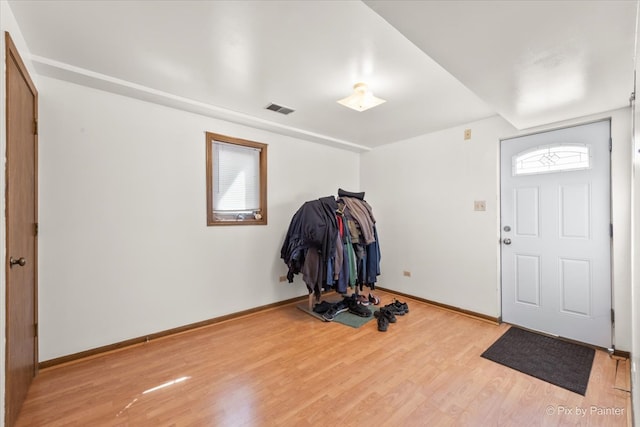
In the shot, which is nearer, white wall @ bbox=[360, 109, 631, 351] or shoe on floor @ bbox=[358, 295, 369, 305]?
white wall @ bbox=[360, 109, 631, 351]

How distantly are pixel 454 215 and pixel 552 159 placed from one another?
1.14m

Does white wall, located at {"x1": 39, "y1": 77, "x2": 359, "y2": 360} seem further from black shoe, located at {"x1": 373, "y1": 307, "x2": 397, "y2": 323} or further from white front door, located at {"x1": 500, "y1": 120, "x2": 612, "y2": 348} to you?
white front door, located at {"x1": 500, "y1": 120, "x2": 612, "y2": 348}

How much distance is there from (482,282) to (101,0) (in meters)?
4.14

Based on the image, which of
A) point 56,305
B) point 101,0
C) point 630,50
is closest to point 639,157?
point 630,50

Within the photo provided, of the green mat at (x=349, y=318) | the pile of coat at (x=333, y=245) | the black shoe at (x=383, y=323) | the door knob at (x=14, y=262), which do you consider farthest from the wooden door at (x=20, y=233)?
the black shoe at (x=383, y=323)

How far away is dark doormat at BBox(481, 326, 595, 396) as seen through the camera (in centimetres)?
199

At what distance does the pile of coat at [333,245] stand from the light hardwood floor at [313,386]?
2.18 feet

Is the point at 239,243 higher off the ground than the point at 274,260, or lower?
higher

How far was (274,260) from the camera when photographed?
11.6ft

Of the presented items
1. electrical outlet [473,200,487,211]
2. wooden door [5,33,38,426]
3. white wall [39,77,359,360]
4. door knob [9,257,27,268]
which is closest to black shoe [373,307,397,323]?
white wall [39,77,359,360]

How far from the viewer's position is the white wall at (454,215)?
7.57 feet

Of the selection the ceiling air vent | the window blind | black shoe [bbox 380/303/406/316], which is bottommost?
black shoe [bbox 380/303/406/316]

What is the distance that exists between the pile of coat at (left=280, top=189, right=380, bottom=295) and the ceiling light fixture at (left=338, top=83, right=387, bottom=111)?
118cm

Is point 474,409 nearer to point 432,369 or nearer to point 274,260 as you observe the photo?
point 432,369
